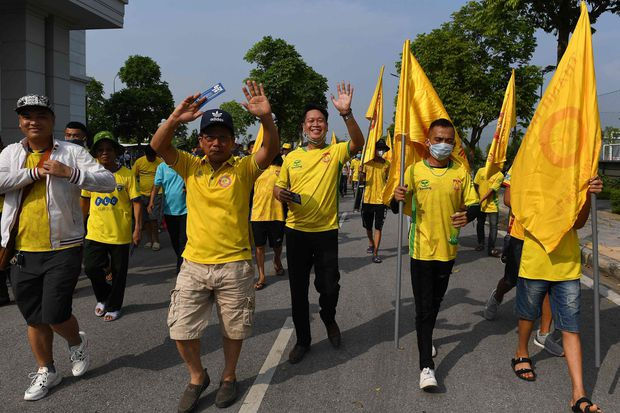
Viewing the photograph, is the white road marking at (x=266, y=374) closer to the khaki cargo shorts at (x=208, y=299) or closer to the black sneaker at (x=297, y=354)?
the black sneaker at (x=297, y=354)

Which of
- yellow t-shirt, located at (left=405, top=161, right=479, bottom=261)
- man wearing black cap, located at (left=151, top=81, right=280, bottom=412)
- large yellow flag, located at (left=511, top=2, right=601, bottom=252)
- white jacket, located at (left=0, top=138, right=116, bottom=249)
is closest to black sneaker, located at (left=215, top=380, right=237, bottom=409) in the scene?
man wearing black cap, located at (left=151, top=81, right=280, bottom=412)

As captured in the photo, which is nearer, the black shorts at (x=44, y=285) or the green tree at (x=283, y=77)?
the black shorts at (x=44, y=285)

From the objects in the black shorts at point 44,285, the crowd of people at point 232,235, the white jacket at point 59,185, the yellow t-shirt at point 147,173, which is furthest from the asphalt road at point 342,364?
the yellow t-shirt at point 147,173

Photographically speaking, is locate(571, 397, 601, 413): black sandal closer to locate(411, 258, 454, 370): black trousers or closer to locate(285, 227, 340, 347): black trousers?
locate(411, 258, 454, 370): black trousers

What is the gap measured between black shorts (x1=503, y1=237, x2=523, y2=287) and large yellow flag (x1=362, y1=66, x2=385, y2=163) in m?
1.58

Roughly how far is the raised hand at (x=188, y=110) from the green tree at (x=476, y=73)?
92.2 feet

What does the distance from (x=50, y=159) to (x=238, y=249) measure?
1440mm

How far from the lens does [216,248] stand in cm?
327

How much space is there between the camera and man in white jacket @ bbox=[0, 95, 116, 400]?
3375 millimetres

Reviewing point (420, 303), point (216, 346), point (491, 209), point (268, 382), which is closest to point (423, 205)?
point (420, 303)

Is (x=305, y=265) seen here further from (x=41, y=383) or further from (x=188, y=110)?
Result: (x=41, y=383)

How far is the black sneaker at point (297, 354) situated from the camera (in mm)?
3969

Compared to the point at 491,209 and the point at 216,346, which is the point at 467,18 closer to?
the point at 491,209

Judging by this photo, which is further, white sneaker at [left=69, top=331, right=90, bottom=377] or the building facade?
the building facade
